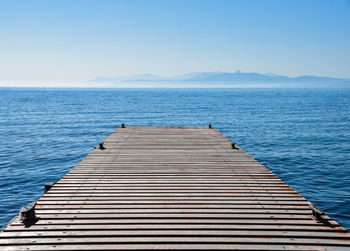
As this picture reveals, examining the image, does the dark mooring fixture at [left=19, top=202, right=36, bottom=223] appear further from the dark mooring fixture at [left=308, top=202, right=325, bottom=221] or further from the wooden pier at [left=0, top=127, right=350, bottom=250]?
the dark mooring fixture at [left=308, top=202, right=325, bottom=221]

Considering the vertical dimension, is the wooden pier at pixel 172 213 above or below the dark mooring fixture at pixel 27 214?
below

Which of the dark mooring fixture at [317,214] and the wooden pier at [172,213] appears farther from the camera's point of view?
the dark mooring fixture at [317,214]

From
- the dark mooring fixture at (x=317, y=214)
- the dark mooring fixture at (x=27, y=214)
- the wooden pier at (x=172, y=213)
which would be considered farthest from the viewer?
the dark mooring fixture at (x=317, y=214)

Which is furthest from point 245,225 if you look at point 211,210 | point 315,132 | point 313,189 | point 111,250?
point 315,132

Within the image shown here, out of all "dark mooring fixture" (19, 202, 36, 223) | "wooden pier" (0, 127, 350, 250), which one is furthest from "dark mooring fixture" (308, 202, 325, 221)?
"dark mooring fixture" (19, 202, 36, 223)

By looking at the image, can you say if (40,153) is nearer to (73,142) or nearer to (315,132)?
(73,142)

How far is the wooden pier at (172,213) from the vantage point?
520 cm

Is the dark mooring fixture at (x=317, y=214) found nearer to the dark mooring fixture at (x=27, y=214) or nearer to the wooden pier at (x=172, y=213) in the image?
the wooden pier at (x=172, y=213)

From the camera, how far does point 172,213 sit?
632 centimetres

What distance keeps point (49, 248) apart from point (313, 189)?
13476 mm

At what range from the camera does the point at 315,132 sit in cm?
3161

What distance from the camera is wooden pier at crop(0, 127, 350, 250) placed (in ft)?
17.1

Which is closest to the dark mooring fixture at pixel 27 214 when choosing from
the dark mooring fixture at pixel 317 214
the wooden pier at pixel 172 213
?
the wooden pier at pixel 172 213

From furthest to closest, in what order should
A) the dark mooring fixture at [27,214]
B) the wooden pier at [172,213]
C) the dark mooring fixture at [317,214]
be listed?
the dark mooring fixture at [317,214], the dark mooring fixture at [27,214], the wooden pier at [172,213]
